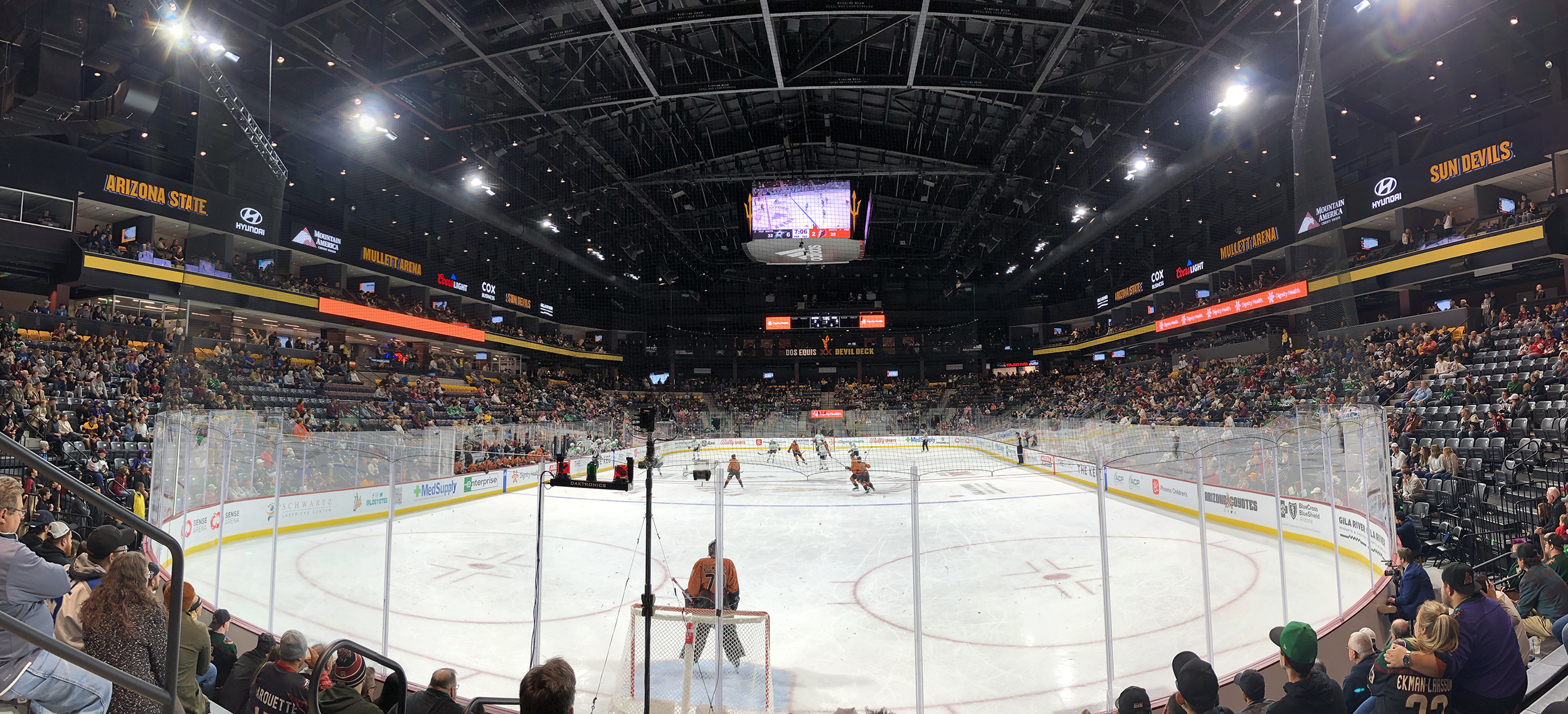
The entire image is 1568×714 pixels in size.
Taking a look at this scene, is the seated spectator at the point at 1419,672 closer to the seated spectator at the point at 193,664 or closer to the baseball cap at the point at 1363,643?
the baseball cap at the point at 1363,643

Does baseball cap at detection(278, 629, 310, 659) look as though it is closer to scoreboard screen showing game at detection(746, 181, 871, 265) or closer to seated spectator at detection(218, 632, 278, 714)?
seated spectator at detection(218, 632, 278, 714)

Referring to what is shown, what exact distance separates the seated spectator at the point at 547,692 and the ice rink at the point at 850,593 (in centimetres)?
341

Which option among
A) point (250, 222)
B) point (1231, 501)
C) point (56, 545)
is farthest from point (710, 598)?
point (250, 222)

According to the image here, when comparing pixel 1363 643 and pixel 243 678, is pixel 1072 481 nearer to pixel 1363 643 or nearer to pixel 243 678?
pixel 1363 643

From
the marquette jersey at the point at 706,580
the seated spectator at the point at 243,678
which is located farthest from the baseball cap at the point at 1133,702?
the seated spectator at the point at 243,678

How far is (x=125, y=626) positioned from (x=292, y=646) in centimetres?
136

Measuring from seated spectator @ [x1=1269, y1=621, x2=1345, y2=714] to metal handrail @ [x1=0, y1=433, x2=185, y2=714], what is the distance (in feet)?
14.5

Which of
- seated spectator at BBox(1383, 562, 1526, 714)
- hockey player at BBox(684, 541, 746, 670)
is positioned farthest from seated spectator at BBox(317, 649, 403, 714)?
seated spectator at BBox(1383, 562, 1526, 714)

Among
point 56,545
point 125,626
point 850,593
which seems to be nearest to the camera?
point 125,626

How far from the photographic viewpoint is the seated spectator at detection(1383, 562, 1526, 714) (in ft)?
11.0

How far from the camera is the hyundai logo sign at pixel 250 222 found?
16.1 meters

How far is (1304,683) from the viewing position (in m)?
3.32

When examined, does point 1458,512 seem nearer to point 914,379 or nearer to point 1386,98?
point 1386,98

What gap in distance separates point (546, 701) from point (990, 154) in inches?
989
